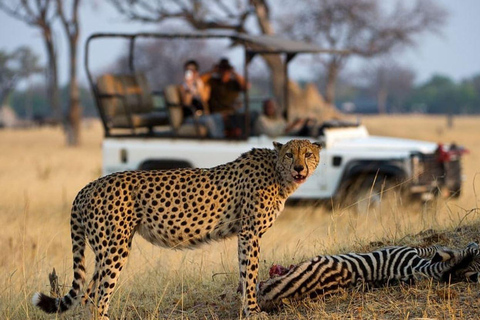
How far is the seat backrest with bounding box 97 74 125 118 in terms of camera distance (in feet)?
31.1

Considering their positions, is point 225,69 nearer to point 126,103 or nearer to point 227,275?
point 126,103

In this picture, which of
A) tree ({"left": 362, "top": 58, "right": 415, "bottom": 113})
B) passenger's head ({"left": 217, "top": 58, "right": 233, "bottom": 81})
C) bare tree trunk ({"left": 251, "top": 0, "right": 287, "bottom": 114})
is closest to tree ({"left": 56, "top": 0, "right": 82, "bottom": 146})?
bare tree trunk ({"left": 251, "top": 0, "right": 287, "bottom": 114})

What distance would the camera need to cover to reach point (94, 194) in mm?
4500

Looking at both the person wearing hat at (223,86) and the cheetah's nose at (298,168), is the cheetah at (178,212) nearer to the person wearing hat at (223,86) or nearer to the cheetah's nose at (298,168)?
the cheetah's nose at (298,168)

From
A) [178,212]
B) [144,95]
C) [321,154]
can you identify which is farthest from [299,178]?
[144,95]

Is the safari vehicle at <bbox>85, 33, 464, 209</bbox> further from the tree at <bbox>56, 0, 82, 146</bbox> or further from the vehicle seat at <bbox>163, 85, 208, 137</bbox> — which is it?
the tree at <bbox>56, 0, 82, 146</bbox>

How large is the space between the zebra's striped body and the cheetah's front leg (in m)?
0.07

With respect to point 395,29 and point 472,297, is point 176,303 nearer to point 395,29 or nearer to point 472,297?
point 472,297

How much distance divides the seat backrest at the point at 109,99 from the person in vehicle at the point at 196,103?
2.65 feet

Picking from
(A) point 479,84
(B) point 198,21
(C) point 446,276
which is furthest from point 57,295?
(A) point 479,84

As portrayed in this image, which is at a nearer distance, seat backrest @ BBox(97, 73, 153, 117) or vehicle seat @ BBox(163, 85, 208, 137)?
vehicle seat @ BBox(163, 85, 208, 137)

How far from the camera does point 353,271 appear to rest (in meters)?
4.65

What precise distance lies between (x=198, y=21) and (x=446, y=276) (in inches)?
751

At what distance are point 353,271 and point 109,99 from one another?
18.3ft
